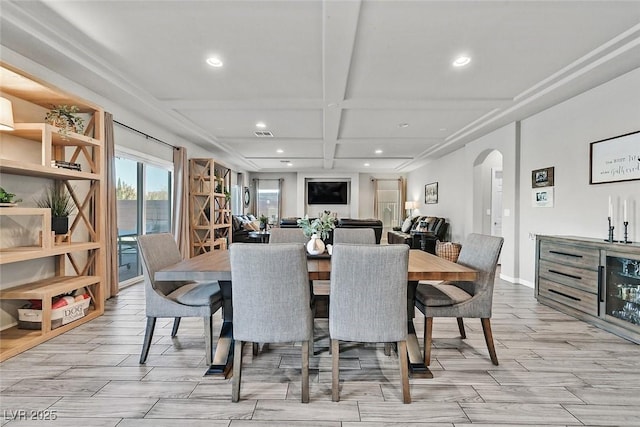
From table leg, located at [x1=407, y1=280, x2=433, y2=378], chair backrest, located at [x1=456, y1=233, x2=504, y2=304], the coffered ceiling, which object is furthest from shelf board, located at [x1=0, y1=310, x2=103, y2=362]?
chair backrest, located at [x1=456, y1=233, x2=504, y2=304]

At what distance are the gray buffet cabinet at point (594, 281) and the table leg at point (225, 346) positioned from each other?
3416mm

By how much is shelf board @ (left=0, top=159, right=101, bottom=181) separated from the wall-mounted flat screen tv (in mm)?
8460

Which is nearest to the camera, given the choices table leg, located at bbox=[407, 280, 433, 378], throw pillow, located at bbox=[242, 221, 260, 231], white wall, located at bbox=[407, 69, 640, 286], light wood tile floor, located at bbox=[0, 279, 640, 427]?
light wood tile floor, located at bbox=[0, 279, 640, 427]

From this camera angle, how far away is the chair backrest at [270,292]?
1.75 meters

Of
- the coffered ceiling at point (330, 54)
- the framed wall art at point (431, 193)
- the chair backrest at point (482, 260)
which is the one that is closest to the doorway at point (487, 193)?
the coffered ceiling at point (330, 54)

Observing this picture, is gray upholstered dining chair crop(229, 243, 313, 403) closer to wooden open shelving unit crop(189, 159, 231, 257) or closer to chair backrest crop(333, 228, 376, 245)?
chair backrest crop(333, 228, 376, 245)

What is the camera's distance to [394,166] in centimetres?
Answer: 1015

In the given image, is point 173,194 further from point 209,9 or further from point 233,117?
point 209,9

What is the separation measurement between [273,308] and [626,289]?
3.23 metres

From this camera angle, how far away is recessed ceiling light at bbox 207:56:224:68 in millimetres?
3016

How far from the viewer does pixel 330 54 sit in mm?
2812

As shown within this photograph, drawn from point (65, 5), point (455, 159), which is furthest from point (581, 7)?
point (455, 159)

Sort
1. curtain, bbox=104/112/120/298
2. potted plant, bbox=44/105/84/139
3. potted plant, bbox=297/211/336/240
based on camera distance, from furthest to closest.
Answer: curtain, bbox=104/112/120/298
potted plant, bbox=44/105/84/139
potted plant, bbox=297/211/336/240

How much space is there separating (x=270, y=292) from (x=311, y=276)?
0.35 metres
